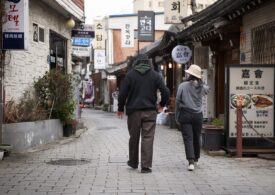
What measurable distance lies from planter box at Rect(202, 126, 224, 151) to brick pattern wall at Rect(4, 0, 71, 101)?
181 inches

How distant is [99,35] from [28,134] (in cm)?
3469

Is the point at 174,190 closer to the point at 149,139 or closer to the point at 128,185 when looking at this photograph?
the point at 128,185

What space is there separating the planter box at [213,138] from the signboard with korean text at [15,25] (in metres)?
4.24

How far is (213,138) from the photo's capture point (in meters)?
11.5

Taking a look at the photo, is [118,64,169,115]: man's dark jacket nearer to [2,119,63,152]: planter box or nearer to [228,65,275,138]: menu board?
[228,65,275,138]: menu board

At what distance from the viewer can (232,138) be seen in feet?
37.0

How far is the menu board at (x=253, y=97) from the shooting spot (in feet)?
36.7

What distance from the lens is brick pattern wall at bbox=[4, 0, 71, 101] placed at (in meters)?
12.6

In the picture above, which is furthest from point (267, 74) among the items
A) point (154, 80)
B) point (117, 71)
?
point (117, 71)

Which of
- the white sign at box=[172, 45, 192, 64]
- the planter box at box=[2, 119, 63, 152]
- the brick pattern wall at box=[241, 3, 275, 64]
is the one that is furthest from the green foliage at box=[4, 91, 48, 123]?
the white sign at box=[172, 45, 192, 64]

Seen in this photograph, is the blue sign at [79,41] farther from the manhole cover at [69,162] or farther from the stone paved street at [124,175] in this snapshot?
the manhole cover at [69,162]

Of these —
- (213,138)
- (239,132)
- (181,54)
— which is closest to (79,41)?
(181,54)

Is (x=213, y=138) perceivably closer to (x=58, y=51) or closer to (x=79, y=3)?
(x=58, y=51)

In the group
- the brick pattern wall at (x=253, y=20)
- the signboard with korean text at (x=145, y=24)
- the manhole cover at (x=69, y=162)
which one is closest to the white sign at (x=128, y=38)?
the signboard with korean text at (x=145, y=24)
